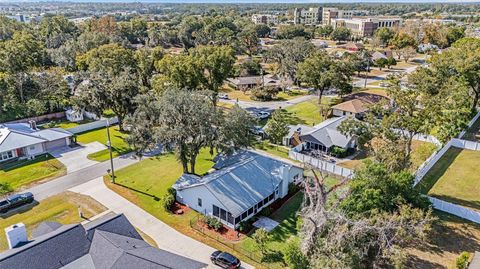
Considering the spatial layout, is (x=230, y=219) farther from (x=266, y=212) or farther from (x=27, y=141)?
(x=27, y=141)

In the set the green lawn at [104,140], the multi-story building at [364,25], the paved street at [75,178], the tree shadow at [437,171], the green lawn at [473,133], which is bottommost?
the tree shadow at [437,171]

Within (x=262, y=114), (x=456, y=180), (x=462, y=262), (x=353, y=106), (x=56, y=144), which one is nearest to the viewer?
(x=462, y=262)

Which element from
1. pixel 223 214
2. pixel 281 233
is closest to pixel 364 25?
pixel 281 233

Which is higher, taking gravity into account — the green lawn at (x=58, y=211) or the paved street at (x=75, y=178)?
the paved street at (x=75, y=178)

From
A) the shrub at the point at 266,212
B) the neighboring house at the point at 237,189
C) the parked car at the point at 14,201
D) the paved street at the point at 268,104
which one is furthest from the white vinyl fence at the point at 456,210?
the parked car at the point at 14,201

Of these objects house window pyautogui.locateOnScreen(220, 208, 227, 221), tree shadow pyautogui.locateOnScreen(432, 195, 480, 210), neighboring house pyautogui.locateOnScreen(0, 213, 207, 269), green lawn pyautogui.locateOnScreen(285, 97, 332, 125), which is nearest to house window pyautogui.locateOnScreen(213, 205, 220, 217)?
house window pyautogui.locateOnScreen(220, 208, 227, 221)

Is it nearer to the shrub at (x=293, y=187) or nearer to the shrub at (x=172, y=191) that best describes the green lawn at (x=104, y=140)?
the shrub at (x=172, y=191)

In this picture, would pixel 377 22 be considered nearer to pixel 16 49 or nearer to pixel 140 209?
pixel 16 49
